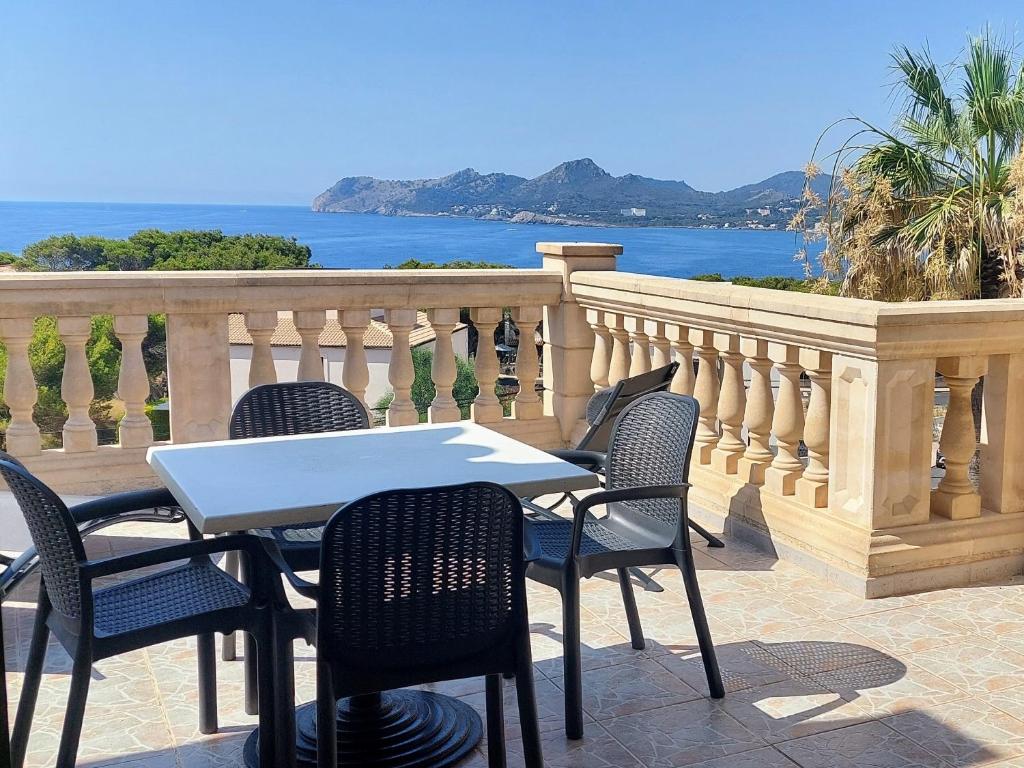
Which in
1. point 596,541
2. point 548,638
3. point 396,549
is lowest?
point 548,638

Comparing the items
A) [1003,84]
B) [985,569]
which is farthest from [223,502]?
[1003,84]

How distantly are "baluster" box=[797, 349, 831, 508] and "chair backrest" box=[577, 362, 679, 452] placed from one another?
71cm

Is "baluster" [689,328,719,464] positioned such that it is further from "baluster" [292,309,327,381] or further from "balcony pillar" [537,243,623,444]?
"baluster" [292,309,327,381]

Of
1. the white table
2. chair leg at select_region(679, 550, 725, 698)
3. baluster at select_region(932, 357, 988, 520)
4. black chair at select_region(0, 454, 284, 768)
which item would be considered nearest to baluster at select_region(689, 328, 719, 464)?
baluster at select_region(932, 357, 988, 520)

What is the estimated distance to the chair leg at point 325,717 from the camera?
104 inches

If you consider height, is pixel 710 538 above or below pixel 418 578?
below

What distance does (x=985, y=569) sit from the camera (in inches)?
195

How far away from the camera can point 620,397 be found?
5.36m

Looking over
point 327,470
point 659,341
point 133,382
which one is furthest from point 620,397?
point 133,382

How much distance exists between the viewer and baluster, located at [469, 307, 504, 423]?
696 centimetres

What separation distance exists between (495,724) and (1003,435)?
10.2ft

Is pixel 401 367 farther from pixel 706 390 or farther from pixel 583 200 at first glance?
pixel 583 200

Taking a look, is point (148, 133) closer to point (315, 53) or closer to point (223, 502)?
point (315, 53)

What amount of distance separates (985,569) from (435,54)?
141m
